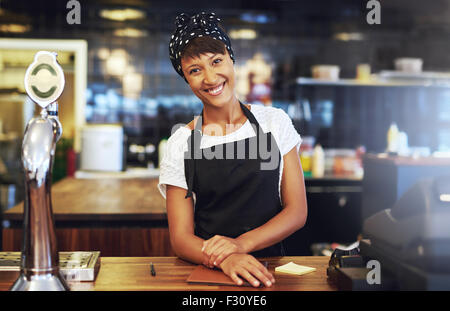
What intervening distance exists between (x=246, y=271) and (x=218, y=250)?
13 cm

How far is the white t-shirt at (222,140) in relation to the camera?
5.24 ft

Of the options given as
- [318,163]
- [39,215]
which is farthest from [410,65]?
[39,215]

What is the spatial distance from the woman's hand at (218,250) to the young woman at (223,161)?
14 centimetres

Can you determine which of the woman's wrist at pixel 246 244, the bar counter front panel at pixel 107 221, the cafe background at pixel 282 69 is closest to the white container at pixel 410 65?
the cafe background at pixel 282 69

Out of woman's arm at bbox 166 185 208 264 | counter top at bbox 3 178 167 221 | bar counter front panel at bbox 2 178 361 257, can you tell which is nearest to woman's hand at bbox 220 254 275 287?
woman's arm at bbox 166 185 208 264

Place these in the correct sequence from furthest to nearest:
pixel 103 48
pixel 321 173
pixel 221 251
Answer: pixel 103 48
pixel 321 173
pixel 221 251

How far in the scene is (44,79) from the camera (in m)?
1.11

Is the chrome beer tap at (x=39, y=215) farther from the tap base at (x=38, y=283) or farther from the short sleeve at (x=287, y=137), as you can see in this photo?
the short sleeve at (x=287, y=137)

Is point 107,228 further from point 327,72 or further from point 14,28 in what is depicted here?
point 14,28

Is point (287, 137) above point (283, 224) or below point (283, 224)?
above

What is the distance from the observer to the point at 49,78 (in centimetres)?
111

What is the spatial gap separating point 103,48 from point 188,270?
423 cm
